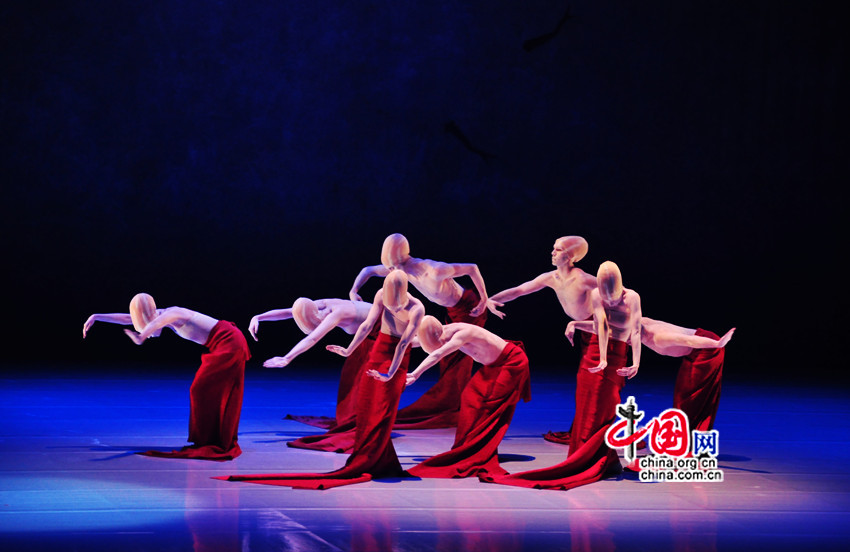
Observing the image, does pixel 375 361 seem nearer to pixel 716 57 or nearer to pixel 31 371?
pixel 31 371

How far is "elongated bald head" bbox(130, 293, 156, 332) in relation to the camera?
5.39 m

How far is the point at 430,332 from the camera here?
4.99 m

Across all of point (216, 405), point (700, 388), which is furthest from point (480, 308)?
point (216, 405)

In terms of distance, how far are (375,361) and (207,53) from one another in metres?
5.57

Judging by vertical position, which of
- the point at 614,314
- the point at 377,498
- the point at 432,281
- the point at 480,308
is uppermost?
the point at 432,281

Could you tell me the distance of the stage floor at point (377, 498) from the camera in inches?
146

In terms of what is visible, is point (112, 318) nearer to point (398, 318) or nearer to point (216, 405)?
point (216, 405)

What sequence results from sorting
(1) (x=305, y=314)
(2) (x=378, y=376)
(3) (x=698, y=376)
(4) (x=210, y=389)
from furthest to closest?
1. (1) (x=305, y=314)
2. (3) (x=698, y=376)
3. (4) (x=210, y=389)
4. (2) (x=378, y=376)

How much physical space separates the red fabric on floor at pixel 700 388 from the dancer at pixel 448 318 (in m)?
1.32

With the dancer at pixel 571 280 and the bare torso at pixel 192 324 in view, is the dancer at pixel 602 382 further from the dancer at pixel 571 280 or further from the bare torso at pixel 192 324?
the bare torso at pixel 192 324

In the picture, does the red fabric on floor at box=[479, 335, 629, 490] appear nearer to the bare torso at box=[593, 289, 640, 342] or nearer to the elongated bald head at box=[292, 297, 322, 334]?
the bare torso at box=[593, 289, 640, 342]

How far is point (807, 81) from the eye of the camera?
32.7 feet
